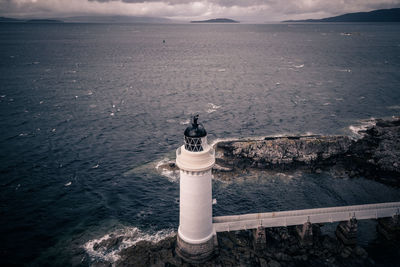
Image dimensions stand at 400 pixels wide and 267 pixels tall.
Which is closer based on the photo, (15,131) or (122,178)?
(122,178)

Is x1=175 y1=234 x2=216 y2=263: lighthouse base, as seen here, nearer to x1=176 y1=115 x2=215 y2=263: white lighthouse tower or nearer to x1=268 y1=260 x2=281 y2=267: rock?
x1=176 y1=115 x2=215 y2=263: white lighthouse tower

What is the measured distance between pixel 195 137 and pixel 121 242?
14.3 metres

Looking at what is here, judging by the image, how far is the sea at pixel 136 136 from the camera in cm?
2761

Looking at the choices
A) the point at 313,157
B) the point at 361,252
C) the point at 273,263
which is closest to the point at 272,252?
the point at 273,263

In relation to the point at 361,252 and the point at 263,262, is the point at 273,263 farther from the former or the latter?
the point at 361,252

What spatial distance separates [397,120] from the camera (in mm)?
50094

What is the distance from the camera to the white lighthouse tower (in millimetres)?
16891

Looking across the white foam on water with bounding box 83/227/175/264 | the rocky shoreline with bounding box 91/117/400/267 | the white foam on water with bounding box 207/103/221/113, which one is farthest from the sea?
the rocky shoreline with bounding box 91/117/400/267

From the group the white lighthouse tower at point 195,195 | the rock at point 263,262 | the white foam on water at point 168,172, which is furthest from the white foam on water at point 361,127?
the white lighthouse tower at point 195,195

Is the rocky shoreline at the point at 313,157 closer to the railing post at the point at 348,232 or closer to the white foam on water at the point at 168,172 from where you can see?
the white foam on water at the point at 168,172

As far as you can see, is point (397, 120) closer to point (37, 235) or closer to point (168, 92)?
point (168, 92)

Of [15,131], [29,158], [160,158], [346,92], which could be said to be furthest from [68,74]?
[346,92]

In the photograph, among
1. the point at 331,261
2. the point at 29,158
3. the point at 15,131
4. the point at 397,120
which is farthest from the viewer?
the point at 397,120

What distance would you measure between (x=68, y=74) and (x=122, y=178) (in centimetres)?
6583
